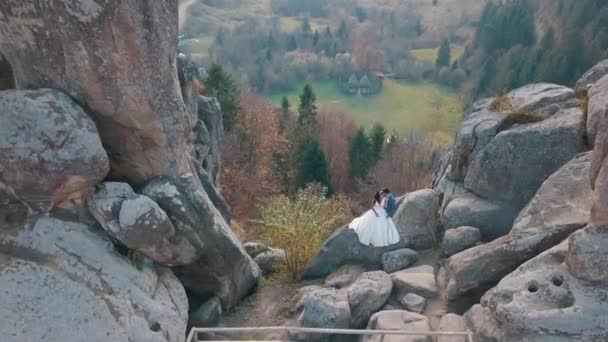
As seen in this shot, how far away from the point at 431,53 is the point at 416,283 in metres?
88.0

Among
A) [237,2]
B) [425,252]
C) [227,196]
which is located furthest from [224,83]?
[237,2]

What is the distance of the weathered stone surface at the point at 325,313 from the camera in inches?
460

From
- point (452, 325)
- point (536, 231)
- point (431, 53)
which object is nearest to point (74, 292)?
point (452, 325)

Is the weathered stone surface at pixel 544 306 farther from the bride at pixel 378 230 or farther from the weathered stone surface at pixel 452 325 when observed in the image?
the bride at pixel 378 230

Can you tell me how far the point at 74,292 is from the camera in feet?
30.4

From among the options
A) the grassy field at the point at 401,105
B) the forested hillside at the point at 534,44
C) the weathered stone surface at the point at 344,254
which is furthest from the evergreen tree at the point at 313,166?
the grassy field at the point at 401,105

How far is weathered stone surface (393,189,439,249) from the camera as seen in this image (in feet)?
48.4

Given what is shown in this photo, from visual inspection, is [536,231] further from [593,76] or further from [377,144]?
[377,144]

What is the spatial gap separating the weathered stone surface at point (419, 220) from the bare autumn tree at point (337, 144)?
25.3 meters

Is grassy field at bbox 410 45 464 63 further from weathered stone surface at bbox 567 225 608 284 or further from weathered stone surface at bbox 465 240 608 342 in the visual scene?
weathered stone surface at bbox 567 225 608 284

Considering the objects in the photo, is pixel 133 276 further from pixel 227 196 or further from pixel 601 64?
pixel 227 196

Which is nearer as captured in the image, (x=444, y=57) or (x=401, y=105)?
(x=401, y=105)

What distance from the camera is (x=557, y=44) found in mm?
54656

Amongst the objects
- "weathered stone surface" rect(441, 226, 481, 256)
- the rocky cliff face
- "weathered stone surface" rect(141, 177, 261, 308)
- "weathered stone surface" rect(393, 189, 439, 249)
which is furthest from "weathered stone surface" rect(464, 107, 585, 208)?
the rocky cliff face
